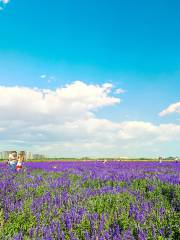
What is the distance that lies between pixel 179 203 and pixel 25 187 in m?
3.89

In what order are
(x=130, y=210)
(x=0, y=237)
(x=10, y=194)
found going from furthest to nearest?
1. (x=10, y=194)
2. (x=130, y=210)
3. (x=0, y=237)

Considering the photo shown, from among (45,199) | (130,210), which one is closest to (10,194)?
(45,199)

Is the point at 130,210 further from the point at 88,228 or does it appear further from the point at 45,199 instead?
the point at 45,199

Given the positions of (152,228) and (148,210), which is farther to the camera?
(148,210)

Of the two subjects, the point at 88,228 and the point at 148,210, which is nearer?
the point at 88,228

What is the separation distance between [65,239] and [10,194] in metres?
3.41

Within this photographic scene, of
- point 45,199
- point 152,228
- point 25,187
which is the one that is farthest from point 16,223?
point 25,187

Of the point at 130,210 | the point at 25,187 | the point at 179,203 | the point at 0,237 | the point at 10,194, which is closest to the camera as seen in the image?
the point at 0,237

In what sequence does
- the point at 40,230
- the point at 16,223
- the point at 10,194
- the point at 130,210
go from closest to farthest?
1. the point at 40,230
2. the point at 16,223
3. the point at 130,210
4. the point at 10,194

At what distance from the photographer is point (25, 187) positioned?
898 centimetres

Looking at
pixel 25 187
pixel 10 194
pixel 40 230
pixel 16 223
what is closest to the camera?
pixel 40 230

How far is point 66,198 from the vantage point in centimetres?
692

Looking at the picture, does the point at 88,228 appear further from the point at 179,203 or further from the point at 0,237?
the point at 179,203

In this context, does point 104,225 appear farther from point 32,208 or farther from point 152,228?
point 32,208
